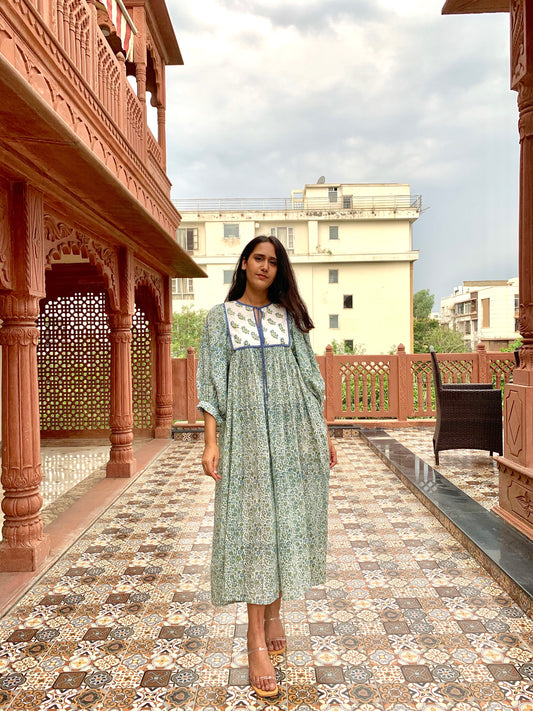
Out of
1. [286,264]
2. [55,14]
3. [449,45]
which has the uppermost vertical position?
[449,45]

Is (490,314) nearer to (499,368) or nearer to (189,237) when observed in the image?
(189,237)

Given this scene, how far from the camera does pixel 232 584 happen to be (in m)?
1.78

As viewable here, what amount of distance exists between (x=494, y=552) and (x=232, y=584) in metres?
1.64

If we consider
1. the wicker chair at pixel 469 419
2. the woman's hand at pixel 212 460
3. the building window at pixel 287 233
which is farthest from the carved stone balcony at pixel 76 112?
the building window at pixel 287 233

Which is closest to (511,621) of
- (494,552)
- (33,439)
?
(494,552)

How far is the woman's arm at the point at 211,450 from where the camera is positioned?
1.82 m

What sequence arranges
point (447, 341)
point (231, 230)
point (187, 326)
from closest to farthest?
point (231, 230) → point (187, 326) → point (447, 341)

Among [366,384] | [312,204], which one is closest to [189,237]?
[312,204]

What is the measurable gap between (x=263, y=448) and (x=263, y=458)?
0.03 m

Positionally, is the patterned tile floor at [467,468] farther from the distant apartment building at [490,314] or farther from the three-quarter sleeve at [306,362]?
the distant apartment building at [490,314]

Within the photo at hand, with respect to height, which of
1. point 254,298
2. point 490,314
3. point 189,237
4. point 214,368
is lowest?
point 214,368

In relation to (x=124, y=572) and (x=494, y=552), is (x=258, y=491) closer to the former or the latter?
(x=124, y=572)

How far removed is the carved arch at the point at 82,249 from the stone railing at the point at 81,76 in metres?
0.54

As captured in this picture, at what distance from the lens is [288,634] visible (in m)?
2.16
